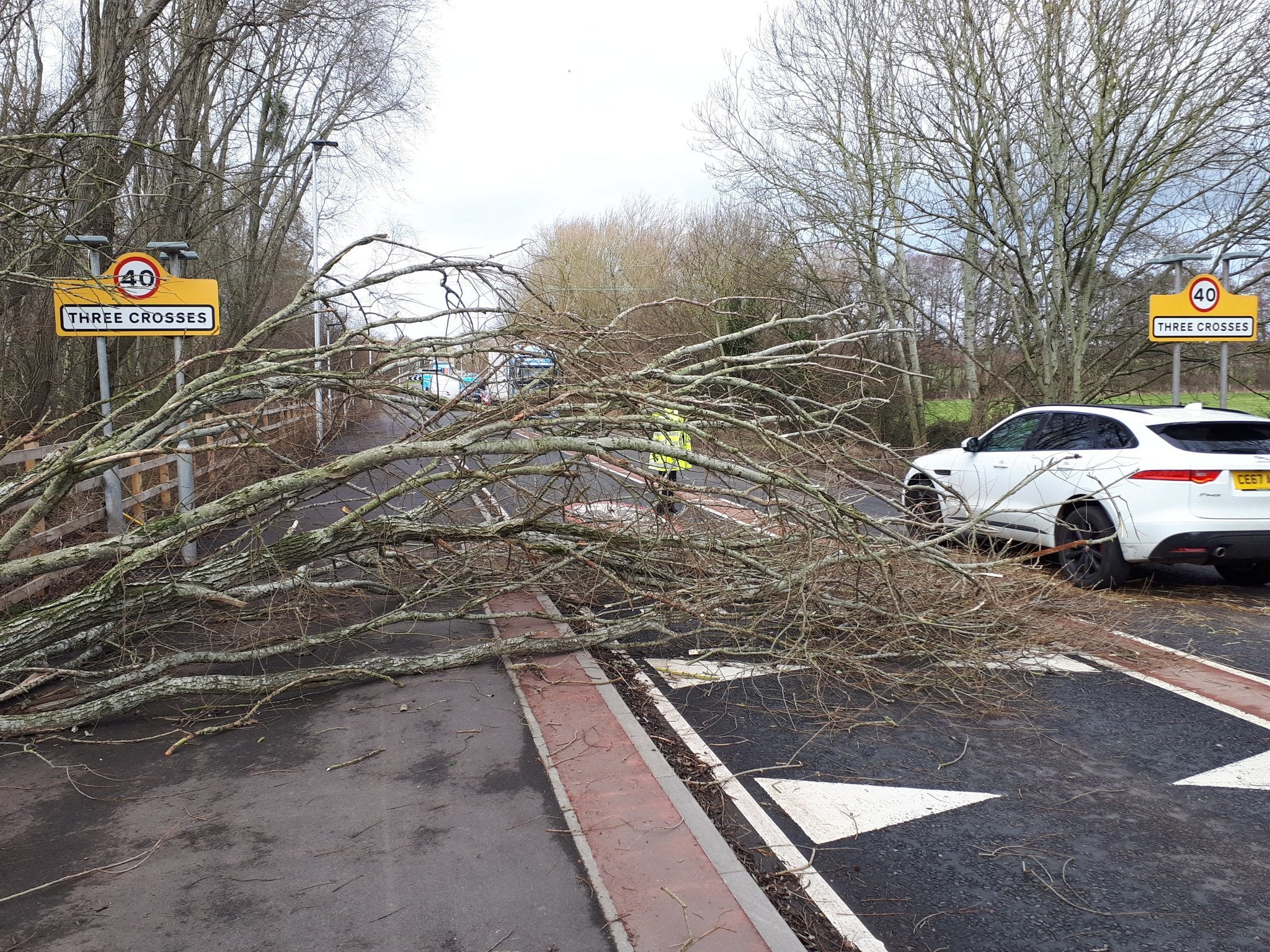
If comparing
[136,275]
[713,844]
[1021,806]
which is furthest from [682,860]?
[136,275]

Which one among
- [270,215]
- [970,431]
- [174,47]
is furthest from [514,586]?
[270,215]

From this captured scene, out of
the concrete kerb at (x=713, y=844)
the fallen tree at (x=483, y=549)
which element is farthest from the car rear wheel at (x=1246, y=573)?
the concrete kerb at (x=713, y=844)

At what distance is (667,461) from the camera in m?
6.01

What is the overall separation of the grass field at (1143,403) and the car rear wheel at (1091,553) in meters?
9.98

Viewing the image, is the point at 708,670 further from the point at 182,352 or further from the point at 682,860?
the point at 182,352

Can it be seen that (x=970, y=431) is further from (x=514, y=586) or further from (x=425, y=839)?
(x=425, y=839)

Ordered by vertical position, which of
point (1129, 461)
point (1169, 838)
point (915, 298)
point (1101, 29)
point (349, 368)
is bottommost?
point (1169, 838)

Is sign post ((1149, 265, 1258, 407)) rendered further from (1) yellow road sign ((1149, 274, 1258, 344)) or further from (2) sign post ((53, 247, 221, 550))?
(2) sign post ((53, 247, 221, 550))

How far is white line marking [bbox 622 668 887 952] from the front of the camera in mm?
3006

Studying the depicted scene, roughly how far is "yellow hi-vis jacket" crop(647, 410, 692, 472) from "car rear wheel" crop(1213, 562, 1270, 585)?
515cm

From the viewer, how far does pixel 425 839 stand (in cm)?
360

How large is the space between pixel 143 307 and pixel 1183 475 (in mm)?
9590

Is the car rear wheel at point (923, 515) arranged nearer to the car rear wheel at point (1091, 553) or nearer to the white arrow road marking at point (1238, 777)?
the car rear wheel at point (1091, 553)

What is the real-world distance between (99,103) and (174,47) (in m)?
4.95
